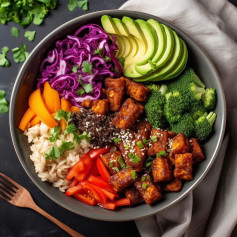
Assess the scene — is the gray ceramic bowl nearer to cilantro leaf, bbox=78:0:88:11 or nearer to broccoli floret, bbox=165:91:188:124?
broccoli floret, bbox=165:91:188:124

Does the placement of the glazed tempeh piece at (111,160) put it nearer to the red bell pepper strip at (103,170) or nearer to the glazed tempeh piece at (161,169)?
the red bell pepper strip at (103,170)

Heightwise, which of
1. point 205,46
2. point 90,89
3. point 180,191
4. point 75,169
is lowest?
point 180,191

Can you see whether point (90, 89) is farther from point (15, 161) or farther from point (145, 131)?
point (15, 161)

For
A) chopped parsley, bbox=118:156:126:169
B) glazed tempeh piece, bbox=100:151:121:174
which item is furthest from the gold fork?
chopped parsley, bbox=118:156:126:169

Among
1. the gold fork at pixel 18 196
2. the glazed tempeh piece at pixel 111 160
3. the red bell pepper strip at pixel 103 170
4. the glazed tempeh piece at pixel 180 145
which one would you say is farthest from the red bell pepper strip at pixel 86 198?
the glazed tempeh piece at pixel 180 145

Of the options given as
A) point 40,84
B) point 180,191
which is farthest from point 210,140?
point 40,84

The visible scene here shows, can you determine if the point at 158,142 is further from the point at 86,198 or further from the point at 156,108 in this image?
the point at 86,198
